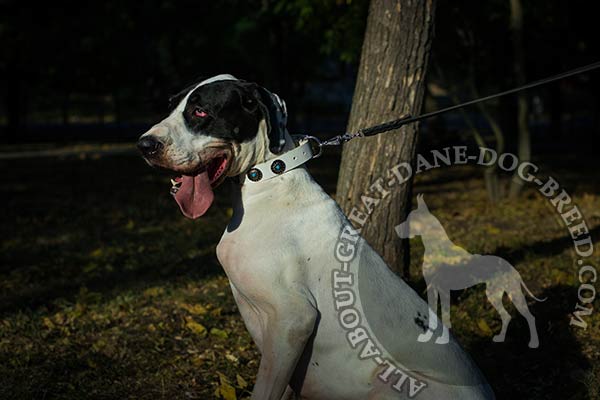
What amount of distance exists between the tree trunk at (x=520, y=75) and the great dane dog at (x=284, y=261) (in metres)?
6.94

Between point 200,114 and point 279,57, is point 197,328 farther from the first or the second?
point 279,57

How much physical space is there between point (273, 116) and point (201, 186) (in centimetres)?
43

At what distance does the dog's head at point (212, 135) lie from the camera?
2875 millimetres

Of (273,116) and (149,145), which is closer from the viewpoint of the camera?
(149,145)

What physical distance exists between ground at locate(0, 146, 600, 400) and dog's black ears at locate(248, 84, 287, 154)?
165 cm

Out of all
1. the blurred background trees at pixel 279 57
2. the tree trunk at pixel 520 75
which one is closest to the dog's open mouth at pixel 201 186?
the blurred background trees at pixel 279 57

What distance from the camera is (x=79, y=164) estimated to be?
16828mm

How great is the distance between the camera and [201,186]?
3.00m

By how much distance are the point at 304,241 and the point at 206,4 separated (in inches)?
1049

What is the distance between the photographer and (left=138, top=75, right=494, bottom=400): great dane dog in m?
2.90

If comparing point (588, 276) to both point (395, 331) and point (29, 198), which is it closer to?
point (395, 331)

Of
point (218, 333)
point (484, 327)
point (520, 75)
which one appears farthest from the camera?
point (520, 75)

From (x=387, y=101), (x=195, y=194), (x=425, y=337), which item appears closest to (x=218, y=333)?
(x=387, y=101)

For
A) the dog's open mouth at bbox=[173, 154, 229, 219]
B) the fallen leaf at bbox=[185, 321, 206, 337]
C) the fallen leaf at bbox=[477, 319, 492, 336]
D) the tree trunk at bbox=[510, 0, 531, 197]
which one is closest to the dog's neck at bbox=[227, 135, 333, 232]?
the dog's open mouth at bbox=[173, 154, 229, 219]
